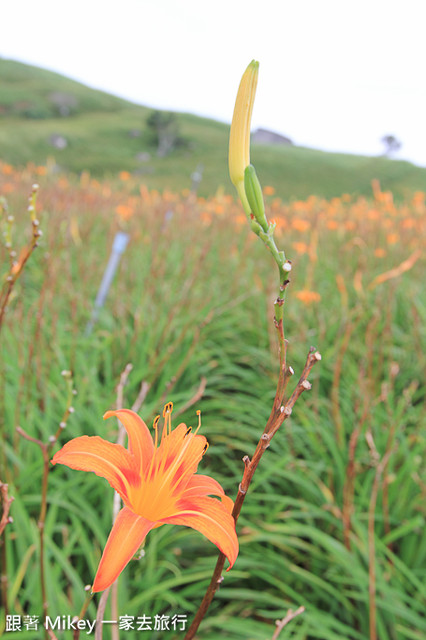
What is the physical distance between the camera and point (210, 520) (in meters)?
0.30

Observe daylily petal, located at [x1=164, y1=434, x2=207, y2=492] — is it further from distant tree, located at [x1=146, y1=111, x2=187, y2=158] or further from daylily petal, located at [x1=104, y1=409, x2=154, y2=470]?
distant tree, located at [x1=146, y1=111, x2=187, y2=158]

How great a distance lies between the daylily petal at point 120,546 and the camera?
27cm

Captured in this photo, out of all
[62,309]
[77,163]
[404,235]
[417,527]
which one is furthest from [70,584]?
[77,163]

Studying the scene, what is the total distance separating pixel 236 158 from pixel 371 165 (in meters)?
33.1

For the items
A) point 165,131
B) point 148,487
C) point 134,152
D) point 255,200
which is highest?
point 165,131

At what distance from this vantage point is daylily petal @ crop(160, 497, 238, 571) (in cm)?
28

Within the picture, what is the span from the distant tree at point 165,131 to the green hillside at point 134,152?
418mm

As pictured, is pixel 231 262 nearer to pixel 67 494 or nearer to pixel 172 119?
pixel 67 494

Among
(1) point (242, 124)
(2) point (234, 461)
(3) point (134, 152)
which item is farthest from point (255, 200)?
(3) point (134, 152)

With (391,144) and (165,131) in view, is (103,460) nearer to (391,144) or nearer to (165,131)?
(165,131)

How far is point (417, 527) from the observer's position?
1.58 m

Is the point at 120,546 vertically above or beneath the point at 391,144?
beneath

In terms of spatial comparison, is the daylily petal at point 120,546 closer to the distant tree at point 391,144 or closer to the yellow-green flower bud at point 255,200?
the yellow-green flower bud at point 255,200

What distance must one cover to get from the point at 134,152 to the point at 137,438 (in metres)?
31.2
